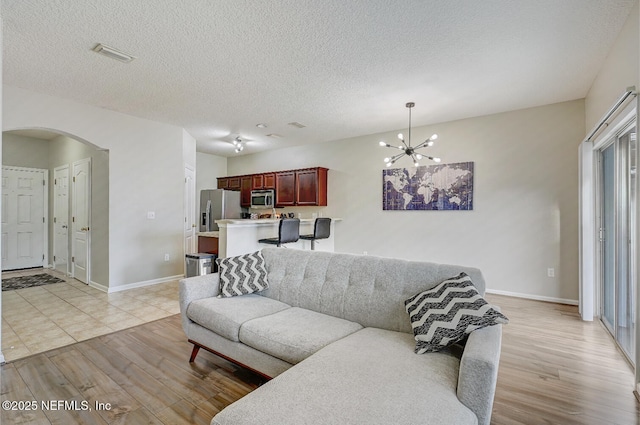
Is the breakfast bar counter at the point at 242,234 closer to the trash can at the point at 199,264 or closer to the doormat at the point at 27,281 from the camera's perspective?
the trash can at the point at 199,264

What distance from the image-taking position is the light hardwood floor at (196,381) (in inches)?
73.2

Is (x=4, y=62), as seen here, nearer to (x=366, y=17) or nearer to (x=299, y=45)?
(x=299, y=45)

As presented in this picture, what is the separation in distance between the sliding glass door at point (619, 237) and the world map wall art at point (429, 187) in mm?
1634

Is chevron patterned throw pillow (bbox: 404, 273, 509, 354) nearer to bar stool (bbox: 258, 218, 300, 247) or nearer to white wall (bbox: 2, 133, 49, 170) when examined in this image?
bar stool (bbox: 258, 218, 300, 247)

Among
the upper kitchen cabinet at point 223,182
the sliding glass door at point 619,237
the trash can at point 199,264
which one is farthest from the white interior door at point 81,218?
the sliding glass door at point 619,237

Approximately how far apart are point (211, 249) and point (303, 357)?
375 cm

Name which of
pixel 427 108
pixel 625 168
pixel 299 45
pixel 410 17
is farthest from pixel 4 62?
pixel 625 168

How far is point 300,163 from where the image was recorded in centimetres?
687

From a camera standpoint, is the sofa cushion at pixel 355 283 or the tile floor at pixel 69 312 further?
the tile floor at pixel 69 312

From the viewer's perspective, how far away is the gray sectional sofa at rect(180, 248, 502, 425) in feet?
3.87

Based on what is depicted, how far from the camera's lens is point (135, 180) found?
486cm

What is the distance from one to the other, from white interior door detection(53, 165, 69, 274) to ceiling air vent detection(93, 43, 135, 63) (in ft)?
13.0

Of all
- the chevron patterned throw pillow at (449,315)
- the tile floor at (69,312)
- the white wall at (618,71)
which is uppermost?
the white wall at (618,71)

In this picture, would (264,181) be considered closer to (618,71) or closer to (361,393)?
(618,71)
